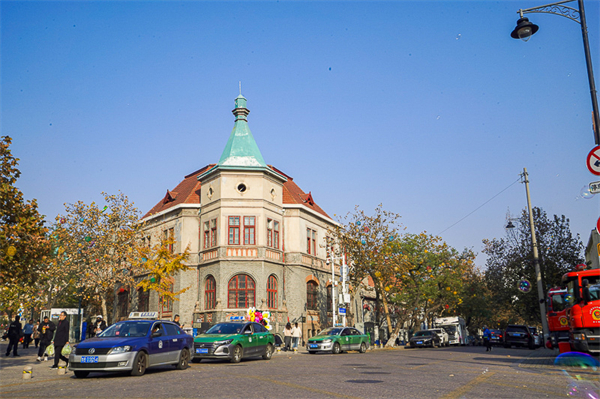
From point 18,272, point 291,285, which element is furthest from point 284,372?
point 291,285

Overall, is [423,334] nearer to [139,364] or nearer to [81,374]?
[139,364]

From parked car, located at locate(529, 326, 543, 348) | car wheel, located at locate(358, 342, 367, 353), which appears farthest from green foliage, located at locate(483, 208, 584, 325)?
car wheel, located at locate(358, 342, 367, 353)

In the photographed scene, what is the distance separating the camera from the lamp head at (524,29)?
13.9 meters

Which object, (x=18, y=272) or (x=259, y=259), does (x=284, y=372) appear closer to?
(x=18, y=272)

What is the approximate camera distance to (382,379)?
1239 cm

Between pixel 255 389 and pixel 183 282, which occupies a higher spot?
pixel 183 282

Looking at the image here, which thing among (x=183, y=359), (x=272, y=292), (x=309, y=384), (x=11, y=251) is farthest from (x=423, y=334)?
(x=11, y=251)

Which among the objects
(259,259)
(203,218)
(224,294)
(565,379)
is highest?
(203,218)

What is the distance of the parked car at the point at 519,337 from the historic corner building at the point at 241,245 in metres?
14.5

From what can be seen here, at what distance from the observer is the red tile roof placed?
141 feet

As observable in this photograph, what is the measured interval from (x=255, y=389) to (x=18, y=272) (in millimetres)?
10941

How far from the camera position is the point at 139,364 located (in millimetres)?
13305

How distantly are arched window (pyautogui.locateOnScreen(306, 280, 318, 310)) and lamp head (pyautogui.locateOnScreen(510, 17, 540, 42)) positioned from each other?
30452 millimetres

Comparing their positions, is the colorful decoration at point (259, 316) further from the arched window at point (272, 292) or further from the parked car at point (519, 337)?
the parked car at point (519, 337)
